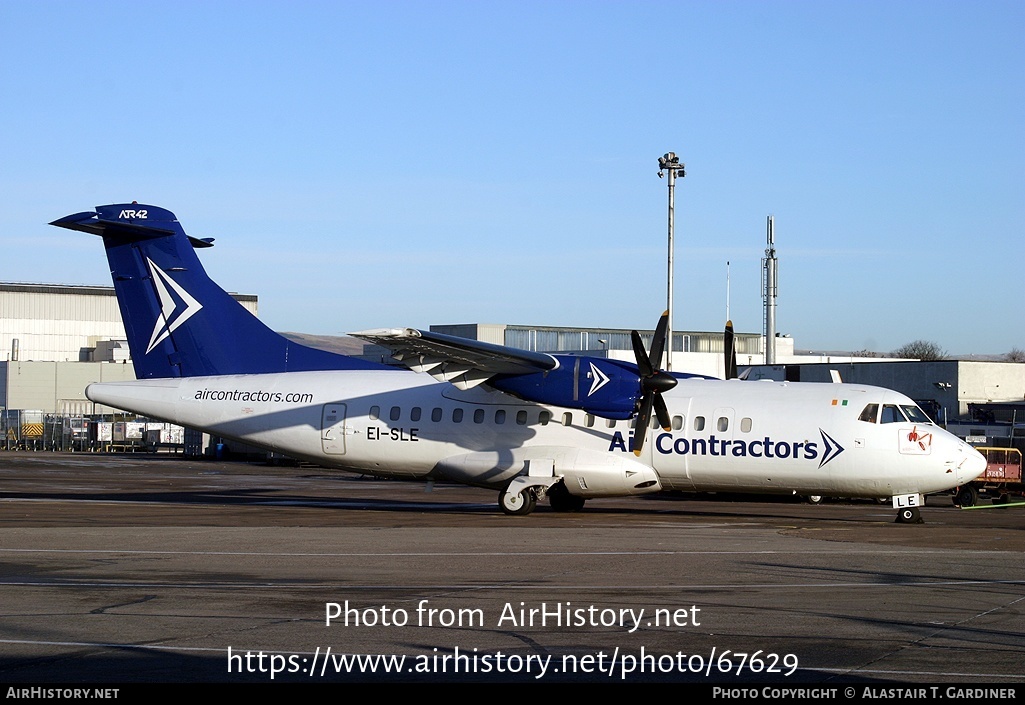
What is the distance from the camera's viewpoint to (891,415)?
79.4 feet

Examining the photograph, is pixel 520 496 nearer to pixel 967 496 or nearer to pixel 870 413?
pixel 870 413

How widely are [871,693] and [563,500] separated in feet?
63.2

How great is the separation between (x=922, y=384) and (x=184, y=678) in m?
53.4

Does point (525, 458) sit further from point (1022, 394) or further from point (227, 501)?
point (1022, 394)

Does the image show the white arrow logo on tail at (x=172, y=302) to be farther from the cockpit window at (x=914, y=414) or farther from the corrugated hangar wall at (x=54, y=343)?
the corrugated hangar wall at (x=54, y=343)

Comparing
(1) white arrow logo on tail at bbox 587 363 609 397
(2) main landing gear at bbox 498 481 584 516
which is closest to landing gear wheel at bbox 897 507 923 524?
(1) white arrow logo on tail at bbox 587 363 609 397

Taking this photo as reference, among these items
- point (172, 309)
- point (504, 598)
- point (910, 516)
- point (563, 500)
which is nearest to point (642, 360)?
point (563, 500)

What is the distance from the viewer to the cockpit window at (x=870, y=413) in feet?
79.1

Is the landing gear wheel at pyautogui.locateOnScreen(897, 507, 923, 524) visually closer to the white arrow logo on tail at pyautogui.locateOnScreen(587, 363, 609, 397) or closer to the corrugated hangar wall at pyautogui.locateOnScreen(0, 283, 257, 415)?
the white arrow logo on tail at pyautogui.locateOnScreen(587, 363, 609, 397)

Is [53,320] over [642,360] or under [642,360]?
over

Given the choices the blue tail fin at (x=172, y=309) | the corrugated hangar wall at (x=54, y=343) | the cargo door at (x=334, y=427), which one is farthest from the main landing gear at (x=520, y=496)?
the corrugated hangar wall at (x=54, y=343)

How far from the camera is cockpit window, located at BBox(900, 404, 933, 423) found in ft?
79.5

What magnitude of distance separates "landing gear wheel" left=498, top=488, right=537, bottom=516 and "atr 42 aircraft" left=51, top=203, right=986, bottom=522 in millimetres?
37

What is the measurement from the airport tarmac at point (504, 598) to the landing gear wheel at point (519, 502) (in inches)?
23.4
